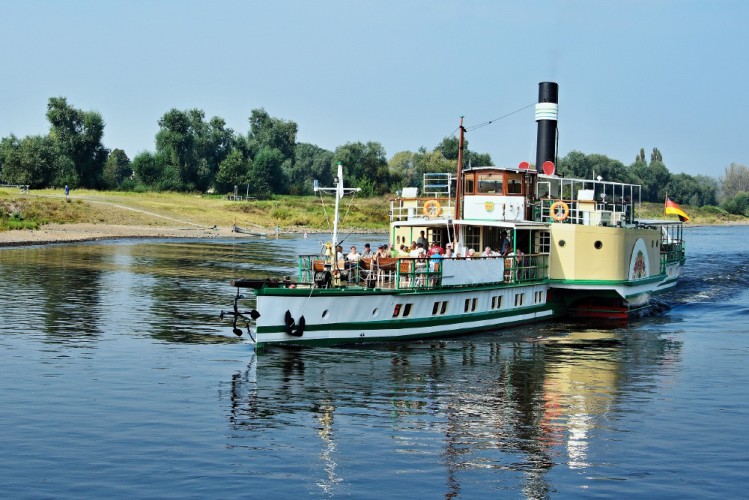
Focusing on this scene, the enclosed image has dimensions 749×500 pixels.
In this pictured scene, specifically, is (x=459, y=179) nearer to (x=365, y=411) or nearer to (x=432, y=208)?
(x=432, y=208)

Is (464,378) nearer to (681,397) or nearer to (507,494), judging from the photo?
(681,397)

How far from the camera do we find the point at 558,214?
129 ft

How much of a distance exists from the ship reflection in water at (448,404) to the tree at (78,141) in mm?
101258

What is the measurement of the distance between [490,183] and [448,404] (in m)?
15.9

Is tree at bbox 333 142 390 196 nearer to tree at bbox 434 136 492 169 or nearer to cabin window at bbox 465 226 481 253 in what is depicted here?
tree at bbox 434 136 492 169

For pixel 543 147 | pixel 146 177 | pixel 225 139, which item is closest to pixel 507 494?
pixel 543 147

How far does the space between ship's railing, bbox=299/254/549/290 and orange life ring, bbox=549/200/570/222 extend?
4.62 meters

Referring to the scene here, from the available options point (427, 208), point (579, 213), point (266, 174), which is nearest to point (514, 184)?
point (427, 208)

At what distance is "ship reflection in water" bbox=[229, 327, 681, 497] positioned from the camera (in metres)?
19.5

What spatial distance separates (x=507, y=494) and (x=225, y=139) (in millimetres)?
131965

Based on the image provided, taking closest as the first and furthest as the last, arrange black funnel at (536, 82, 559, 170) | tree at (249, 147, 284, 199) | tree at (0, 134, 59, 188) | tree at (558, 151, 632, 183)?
black funnel at (536, 82, 559, 170), tree at (0, 134, 59, 188), tree at (249, 147, 284, 199), tree at (558, 151, 632, 183)

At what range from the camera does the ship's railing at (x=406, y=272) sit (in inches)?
1213

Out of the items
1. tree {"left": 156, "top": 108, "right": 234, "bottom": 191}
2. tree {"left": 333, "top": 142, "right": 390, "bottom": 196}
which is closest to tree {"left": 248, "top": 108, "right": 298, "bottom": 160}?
tree {"left": 333, "top": 142, "right": 390, "bottom": 196}

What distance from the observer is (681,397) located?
26.0 meters
